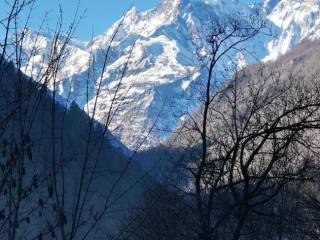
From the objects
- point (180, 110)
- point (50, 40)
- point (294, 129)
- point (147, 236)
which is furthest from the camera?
point (147, 236)

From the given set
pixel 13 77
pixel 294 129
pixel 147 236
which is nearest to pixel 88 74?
pixel 13 77

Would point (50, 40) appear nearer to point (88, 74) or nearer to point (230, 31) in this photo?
point (88, 74)

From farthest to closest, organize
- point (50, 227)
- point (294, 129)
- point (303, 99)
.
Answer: point (303, 99)
point (294, 129)
point (50, 227)

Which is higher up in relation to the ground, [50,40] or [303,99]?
[303,99]

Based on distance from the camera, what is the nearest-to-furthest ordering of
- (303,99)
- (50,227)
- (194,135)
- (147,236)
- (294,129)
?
(50,227) → (294,129) → (303,99) → (194,135) → (147,236)

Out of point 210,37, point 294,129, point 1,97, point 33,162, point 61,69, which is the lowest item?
point 33,162

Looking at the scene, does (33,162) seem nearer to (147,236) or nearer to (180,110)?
(180,110)

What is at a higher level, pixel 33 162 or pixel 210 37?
pixel 210 37

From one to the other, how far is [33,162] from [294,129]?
403 centimetres

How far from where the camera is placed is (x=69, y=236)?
4773mm

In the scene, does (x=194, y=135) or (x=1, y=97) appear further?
(x=194, y=135)

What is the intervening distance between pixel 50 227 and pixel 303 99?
5.24 meters

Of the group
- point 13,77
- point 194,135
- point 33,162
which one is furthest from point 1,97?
point 194,135

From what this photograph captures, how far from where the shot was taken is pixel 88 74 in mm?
5477
